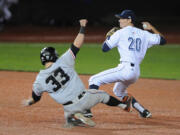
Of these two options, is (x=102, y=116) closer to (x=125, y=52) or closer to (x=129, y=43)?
(x=125, y=52)

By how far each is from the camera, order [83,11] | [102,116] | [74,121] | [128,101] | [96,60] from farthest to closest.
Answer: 1. [83,11]
2. [96,60]
3. [102,116]
4. [128,101]
5. [74,121]

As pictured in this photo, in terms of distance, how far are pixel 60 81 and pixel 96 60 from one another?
9556 millimetres

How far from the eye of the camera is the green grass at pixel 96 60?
44.2 feet

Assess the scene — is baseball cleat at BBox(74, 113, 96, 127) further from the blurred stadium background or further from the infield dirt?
the blurred stadium background

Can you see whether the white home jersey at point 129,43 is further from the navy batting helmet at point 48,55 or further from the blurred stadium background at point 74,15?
the blurred stadium background at point 74,15

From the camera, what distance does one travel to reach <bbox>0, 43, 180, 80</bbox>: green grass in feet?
44.2

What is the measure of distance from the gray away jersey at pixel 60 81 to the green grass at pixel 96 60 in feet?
20.8

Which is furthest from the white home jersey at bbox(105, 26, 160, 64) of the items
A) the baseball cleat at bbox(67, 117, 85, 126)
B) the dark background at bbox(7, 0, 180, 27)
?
the dark background at bbox(7, 0, 180, 27)

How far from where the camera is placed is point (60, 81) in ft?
20.8

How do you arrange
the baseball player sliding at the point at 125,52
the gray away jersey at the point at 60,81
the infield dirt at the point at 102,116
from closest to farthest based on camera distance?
the gray away jersey at the point at 60,81
the infield dirt at the point at 102,116
the baseball player sliding at the point at 125,52

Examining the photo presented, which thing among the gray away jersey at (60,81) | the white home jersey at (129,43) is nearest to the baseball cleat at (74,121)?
the gray away jersey at (60,81)

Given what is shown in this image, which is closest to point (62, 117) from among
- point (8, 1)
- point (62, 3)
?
point (8, 1)

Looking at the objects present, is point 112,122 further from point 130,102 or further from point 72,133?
point 72,133

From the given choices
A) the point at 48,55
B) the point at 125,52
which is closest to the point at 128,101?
the point at 125,52
